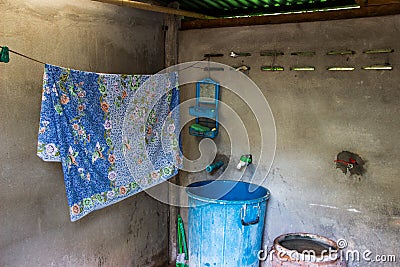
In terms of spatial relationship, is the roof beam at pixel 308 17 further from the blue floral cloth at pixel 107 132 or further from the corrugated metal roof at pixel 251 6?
the blue floral cloth at pixel 107 132

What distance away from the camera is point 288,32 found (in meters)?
3.35

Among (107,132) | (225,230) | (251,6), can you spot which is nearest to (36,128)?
(107,132)

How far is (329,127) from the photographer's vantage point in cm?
323

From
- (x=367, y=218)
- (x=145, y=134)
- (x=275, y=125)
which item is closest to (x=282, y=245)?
(x=367, y=218)

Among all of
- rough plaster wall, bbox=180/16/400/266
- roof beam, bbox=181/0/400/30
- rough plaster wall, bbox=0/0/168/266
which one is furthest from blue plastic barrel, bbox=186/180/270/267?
roof beam, bbox=181/0/400/30

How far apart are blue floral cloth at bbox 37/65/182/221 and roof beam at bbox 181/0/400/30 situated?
0.58m

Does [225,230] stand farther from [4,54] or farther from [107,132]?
[4,54]

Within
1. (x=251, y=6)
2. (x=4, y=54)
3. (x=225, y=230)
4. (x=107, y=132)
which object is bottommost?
(x=225, y=230)

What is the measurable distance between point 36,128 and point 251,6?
8.01ft

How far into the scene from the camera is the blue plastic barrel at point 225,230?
3.20 m

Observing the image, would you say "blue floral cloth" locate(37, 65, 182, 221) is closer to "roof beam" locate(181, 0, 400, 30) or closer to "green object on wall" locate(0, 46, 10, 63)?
"green object on wall" locate(0, 46, 10, 63)

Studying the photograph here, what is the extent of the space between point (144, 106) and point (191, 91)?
658 millimetres

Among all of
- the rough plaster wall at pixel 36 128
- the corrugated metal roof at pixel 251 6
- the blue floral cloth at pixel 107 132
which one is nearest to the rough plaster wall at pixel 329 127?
the corrugated metal roof at pixel 251 6

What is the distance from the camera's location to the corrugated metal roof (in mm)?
3729
